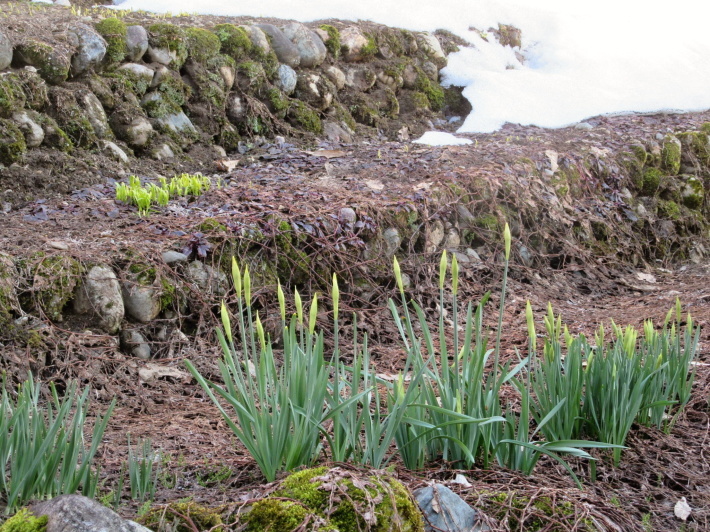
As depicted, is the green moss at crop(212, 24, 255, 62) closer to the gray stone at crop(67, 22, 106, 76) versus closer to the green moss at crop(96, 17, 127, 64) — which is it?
the green moss at crop(96, 17, 127, 64)

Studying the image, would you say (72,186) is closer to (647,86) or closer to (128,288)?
(128,288)

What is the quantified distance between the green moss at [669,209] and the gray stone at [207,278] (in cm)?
477

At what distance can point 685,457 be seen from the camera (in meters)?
2.43

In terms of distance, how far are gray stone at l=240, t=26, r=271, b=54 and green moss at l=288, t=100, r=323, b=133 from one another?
25.5 inches

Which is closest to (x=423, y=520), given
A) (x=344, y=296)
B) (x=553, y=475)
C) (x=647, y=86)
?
(x=553, y=475)

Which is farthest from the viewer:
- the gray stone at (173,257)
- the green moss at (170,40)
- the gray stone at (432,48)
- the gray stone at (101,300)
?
the gray stone at (432,48)

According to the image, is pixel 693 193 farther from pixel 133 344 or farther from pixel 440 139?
pixel 133 344

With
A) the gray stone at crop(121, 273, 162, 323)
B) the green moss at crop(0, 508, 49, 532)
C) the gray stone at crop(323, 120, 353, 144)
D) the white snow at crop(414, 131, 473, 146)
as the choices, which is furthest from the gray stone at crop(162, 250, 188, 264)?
the white snow at crop(414, 131, 473, 146)

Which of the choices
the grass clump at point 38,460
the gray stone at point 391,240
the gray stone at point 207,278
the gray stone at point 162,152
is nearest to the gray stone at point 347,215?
the gray stone at point 391,240

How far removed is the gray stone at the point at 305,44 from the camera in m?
7.41

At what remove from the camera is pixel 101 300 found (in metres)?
3.52

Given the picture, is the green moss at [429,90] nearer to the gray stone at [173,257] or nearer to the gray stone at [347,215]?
the gray stone at [347,215]

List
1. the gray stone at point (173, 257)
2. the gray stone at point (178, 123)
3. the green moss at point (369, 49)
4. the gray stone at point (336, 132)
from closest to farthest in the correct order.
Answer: the gray stone at point (173, 257) < the gray stone at point (178, 123) < the gray stone at point (336, 132) < the green moss at point (369, 49)

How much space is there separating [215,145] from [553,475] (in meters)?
4.94
